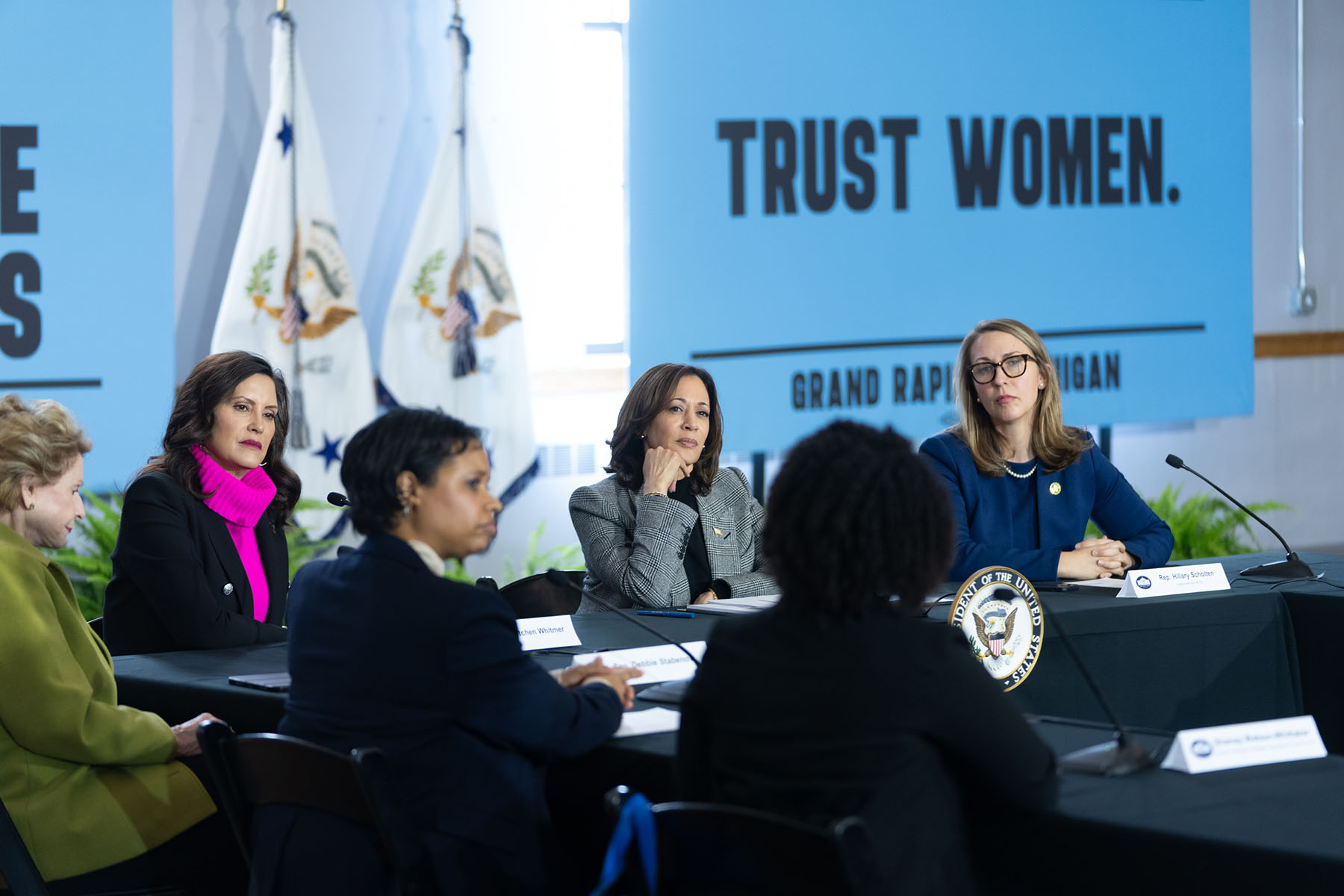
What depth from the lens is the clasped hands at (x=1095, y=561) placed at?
3.12 m

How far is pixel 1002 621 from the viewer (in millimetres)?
2188

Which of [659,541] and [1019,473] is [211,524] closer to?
[659,541]

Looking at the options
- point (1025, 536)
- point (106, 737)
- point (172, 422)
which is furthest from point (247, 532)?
point (1025, 536)

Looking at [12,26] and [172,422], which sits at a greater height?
[12,26]

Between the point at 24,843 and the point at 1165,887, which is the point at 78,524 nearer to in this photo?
the point at 24,843

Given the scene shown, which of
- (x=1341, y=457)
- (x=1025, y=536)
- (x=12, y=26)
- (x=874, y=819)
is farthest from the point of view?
(x=1341, y=457)

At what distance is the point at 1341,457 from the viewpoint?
22.1ft

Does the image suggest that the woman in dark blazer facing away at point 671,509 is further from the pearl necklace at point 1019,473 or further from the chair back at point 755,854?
the chair back at point 755,854

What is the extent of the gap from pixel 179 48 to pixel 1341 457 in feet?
17.8

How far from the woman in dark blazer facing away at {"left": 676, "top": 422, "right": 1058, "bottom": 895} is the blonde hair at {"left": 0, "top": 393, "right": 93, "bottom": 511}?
1.17 m

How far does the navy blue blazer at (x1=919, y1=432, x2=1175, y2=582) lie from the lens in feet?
10.6

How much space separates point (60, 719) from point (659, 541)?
132cm

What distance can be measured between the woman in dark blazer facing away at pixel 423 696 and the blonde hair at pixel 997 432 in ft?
5.39

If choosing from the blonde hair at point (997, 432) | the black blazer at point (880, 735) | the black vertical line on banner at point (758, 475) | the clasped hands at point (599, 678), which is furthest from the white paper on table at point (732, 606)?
the black vertical line on banner at point (758, 475)
